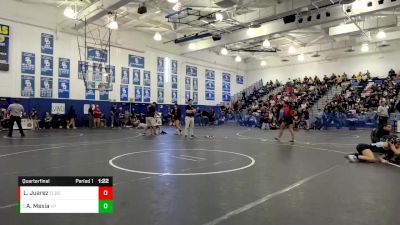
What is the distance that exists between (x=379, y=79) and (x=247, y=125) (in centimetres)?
1325

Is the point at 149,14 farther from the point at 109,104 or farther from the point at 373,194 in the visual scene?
the point at 373,194

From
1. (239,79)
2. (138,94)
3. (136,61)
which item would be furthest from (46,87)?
(239,79)

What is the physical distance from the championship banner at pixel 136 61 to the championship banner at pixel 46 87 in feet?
22.9

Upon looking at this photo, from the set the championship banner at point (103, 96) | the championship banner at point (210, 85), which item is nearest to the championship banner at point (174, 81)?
the championship banner at point (210, 85)

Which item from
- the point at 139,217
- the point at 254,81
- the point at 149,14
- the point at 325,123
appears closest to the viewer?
the point at 139,217

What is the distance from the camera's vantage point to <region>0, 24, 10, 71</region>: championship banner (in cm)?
2025

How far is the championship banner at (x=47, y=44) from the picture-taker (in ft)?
73.7

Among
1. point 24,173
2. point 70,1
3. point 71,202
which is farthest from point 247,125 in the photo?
point 71,202

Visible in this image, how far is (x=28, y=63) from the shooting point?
21.7m

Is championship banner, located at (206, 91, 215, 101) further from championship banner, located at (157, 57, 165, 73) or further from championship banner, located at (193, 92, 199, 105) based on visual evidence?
championship banner, located at (157, 57, 165, 73)

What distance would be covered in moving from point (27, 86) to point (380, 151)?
2127cm

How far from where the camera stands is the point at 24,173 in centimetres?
625

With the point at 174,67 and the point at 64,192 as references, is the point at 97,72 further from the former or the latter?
the point at 64,192

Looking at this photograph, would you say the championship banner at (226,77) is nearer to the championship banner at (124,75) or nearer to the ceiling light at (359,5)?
the championship banner at (124,75)
